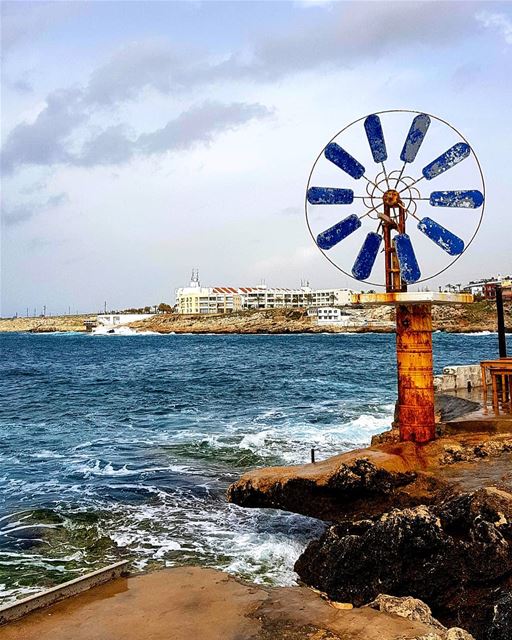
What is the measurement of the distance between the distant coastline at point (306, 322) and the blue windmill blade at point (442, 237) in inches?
4682

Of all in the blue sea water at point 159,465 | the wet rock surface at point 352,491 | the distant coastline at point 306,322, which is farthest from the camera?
the distant coastline at point 306,322

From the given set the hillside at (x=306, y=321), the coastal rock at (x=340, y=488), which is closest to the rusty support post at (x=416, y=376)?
the coastal rock at (x=340, y=488)

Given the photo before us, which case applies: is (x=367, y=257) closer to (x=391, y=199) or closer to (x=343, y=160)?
(x=391, y=199)

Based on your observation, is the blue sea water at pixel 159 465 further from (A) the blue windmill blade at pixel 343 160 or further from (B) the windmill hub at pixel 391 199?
(A) the blue windmill blade at pixel 343 160

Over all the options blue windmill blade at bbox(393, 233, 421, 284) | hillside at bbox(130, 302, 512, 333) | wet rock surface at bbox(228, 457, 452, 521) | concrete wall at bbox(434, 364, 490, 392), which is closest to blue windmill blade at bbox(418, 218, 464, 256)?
blue windmill blade at bbox(393, 233, 421, 284)

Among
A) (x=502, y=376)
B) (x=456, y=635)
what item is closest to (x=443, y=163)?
(x=502, y=376)

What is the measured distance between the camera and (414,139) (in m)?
12.1

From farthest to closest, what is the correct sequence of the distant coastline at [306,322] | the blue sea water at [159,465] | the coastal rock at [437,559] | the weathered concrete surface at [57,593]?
the distant coastline at [306,322] → the blue sea water at [159,465] → the coastal rock at [437,559] → the weathered concrete surface at [57,593]

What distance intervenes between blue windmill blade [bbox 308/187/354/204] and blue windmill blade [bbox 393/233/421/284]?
129 centimetres

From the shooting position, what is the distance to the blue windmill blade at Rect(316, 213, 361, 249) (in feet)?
39.2

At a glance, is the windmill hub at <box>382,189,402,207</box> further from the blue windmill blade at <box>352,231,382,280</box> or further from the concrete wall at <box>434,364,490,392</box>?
the concrete wall at <box>434,364,490,392</box>

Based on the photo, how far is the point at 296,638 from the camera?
19.5ft

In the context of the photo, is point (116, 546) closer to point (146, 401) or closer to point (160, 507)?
point (160, 507)

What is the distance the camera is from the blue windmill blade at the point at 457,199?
11.8 m
